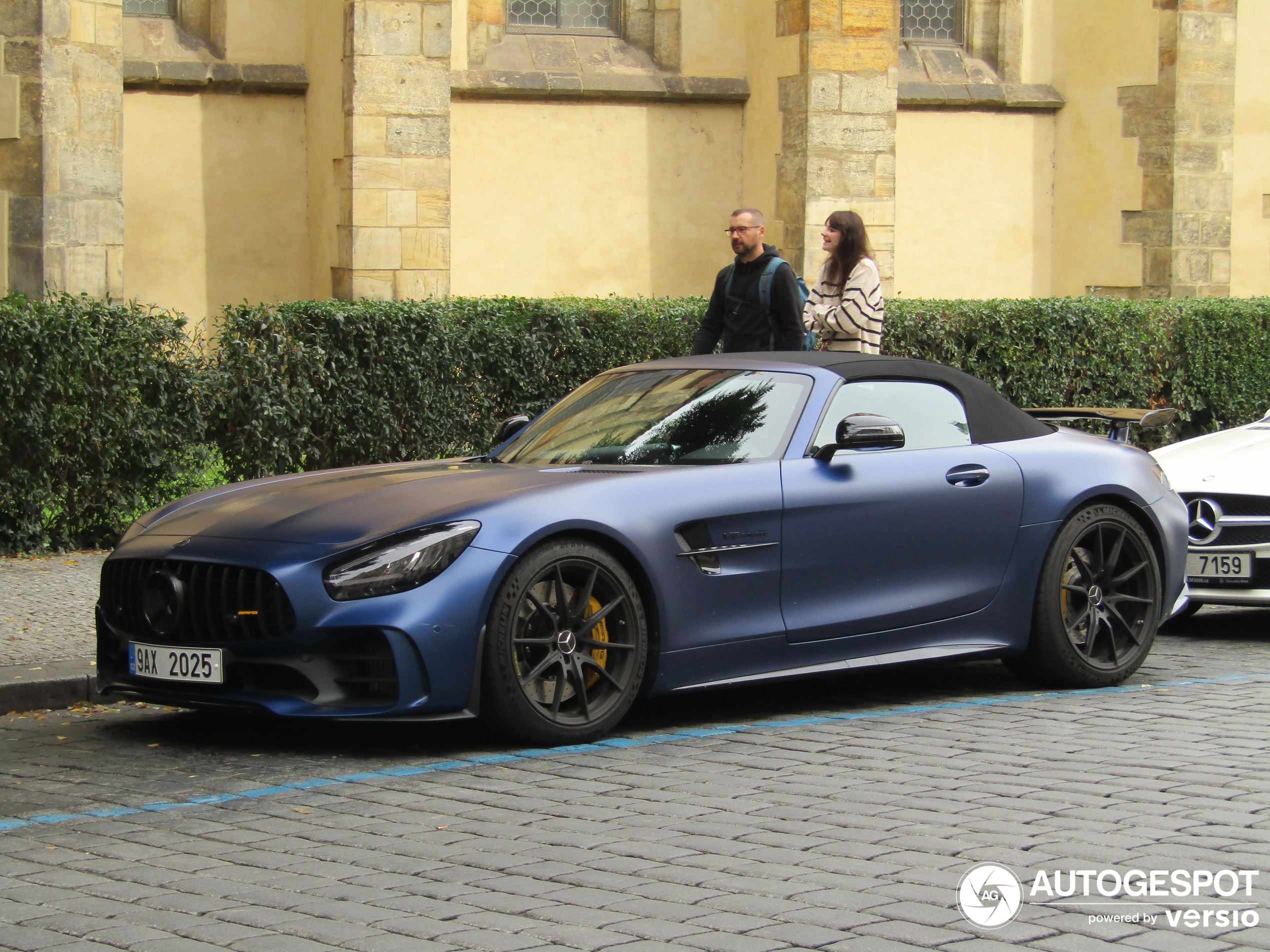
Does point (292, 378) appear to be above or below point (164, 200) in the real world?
below

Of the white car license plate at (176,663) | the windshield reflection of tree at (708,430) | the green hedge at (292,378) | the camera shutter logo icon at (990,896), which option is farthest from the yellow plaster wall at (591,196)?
the camera shutter logo icon at (990,896)

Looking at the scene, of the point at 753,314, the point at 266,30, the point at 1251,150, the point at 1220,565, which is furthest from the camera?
the point at 1251,150

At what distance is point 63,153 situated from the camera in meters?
15.1

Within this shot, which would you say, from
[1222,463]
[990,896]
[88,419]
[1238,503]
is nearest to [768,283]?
[1222,463]

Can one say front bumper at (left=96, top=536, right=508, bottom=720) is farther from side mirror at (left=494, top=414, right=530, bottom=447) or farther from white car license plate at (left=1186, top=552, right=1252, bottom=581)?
white car license plate at (left=1186, top=552, right=1252, bottom=581)

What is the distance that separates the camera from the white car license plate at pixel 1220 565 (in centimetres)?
902

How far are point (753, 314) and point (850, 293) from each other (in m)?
0.61

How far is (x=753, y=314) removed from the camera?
33.2 feet

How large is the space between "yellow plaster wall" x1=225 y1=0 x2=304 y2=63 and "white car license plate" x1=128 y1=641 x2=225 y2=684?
502 inches

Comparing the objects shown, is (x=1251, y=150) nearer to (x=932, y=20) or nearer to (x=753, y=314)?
(x=932, y=20)

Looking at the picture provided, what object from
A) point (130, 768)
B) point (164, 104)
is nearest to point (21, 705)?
point (130, 768)

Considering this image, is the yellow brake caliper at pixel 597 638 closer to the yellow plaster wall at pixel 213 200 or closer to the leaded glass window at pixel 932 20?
the yellow plaster wall at pixel 213 200

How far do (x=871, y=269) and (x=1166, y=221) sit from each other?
11952 millimetres

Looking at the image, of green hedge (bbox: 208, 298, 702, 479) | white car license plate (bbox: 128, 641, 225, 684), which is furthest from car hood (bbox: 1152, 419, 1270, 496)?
white car license plate (bbox: 128, 641, 225, 684)
